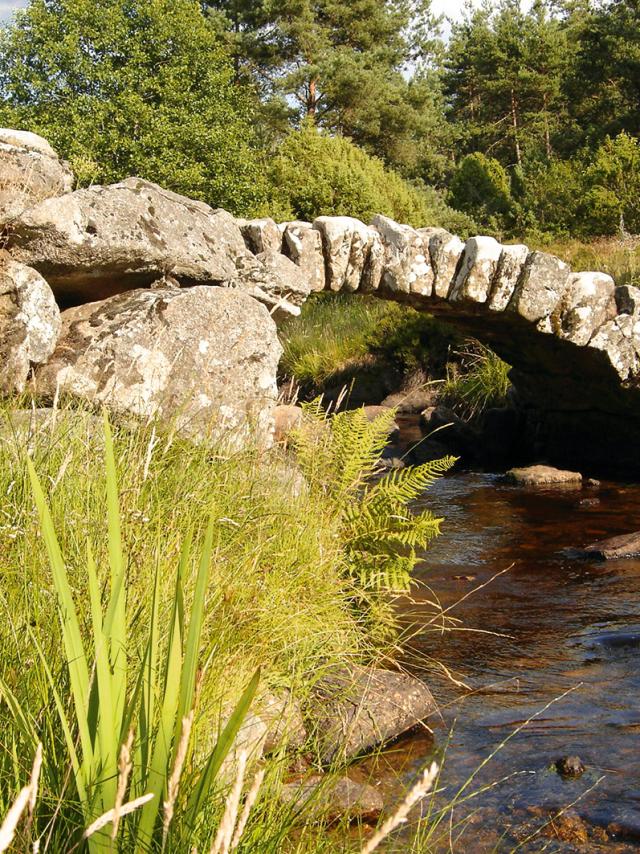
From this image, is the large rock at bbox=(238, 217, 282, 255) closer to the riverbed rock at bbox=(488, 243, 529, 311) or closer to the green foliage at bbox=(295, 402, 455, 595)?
the riverbed rock at bbox=(488, 243, 529, 311)

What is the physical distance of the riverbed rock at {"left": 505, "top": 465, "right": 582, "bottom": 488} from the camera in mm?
10383

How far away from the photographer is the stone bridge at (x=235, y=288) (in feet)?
17.7

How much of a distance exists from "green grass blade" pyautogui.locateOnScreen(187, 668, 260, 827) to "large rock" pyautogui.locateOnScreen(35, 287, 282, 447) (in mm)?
3586

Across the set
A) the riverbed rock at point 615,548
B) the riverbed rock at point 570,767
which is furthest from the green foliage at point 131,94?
the riverbed rock at point 570,767

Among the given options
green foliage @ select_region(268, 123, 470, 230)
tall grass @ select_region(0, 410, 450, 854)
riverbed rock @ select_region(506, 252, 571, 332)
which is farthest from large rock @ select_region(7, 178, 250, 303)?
green foliage @ select_region(268, 123, 470, 230)

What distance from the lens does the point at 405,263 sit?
8.95 meters

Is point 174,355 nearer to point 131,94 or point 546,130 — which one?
point 131,94

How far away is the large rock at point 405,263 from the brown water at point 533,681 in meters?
2.26

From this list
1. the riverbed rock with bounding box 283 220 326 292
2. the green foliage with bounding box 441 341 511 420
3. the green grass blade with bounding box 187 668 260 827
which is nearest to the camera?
the green grass blade with bounding box 187 668 260 827

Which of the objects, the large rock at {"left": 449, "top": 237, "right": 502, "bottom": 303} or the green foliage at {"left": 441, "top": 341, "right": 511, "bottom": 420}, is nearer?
the large rock at {"left": 449, "top": 237, "right": 502, "bottom": 303}

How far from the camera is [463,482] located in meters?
10.9

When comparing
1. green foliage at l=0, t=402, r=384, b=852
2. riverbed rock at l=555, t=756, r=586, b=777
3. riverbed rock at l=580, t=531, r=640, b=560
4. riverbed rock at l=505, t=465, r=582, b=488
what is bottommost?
riverbed rock at l=505, t=465, r=582, b=488

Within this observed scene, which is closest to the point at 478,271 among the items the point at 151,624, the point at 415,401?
the point at 415,401

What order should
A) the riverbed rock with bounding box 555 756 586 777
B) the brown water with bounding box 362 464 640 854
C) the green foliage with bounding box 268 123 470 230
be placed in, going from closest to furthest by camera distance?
the brown water with bounding box 362 464 640 854
the riverbed rock with bounding box 555 756 586 777
the green foliage with bounding box 268 123 470 230
